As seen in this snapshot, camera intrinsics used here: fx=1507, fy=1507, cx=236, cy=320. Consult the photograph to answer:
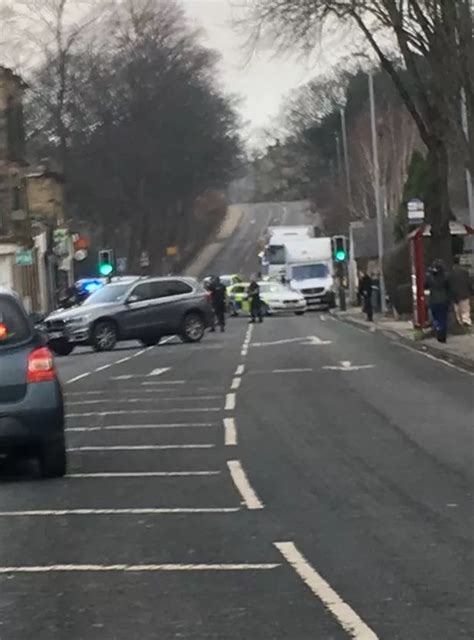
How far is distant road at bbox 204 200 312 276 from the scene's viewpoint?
378 ft

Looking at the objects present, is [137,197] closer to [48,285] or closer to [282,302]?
[48,285]

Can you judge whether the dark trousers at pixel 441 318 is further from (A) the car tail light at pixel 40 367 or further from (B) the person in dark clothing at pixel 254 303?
(A) the car tail light at pixel 40 367

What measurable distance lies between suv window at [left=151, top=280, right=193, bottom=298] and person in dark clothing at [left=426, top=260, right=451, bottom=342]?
7601 mm

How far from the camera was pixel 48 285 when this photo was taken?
226ft

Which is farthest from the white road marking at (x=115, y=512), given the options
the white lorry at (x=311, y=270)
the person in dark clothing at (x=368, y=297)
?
the white lorry at (x=311, y=270)

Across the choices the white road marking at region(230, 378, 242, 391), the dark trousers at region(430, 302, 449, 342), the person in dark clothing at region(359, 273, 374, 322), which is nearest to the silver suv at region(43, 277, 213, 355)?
the dark trousers at region(430, 302, 449, 342)

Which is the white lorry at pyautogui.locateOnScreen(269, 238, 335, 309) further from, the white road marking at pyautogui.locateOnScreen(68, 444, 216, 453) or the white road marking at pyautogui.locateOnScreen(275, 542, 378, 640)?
the white road marking at pyautogui.locateOnScreen(275, 542, 378, 640)

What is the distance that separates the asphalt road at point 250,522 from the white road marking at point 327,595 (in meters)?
Answer: 0.01

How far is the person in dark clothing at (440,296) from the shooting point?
104 feet

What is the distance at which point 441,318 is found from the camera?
3238 centimetres

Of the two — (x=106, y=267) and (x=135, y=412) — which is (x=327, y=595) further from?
(x=106, y=267)

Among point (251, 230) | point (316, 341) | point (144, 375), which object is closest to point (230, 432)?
point (144, 375)

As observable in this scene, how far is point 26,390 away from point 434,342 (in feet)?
70.1

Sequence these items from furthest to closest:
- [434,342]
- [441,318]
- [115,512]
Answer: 1. [434,342]
2. [441,318]
3. [115,512]
